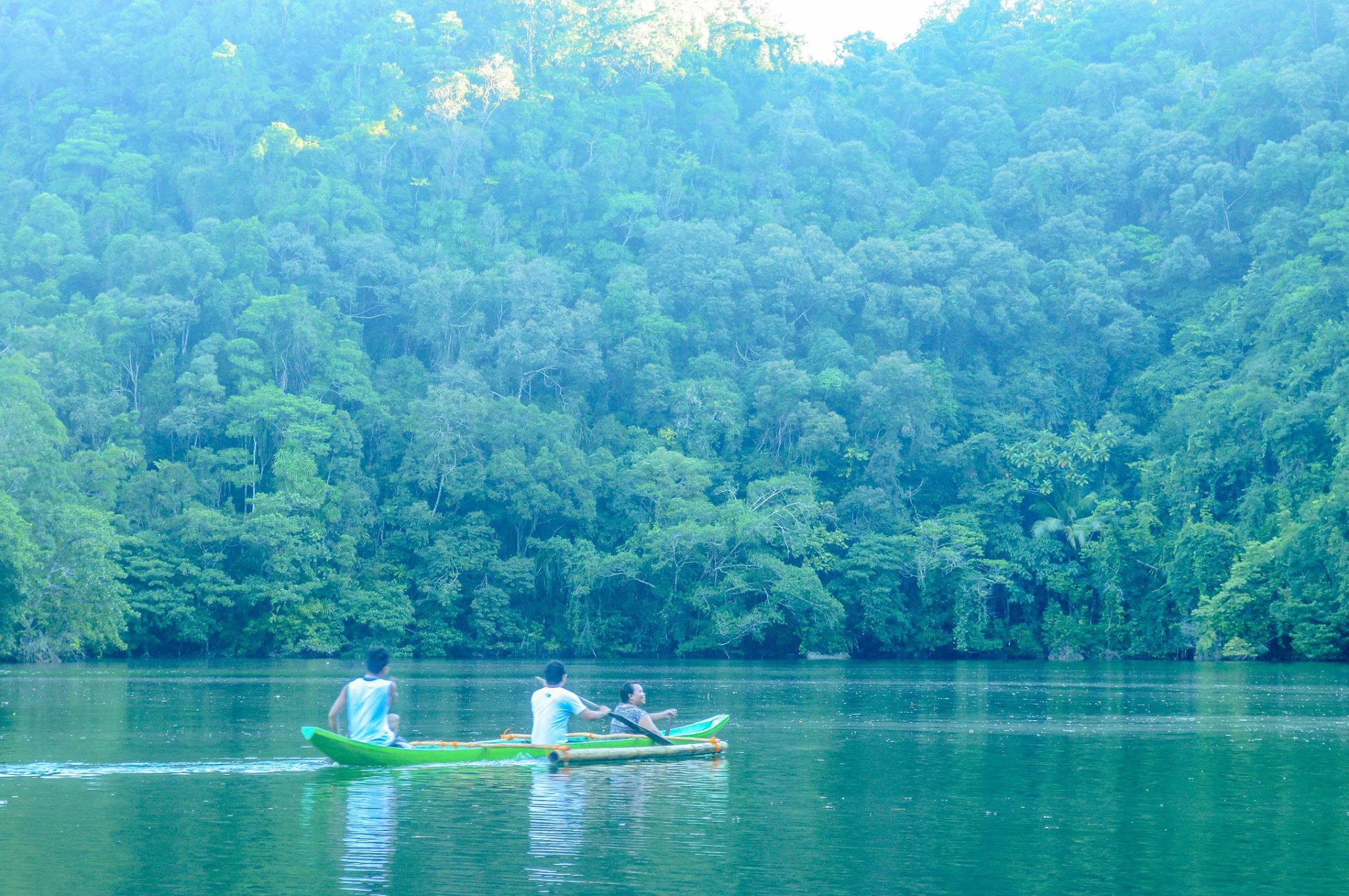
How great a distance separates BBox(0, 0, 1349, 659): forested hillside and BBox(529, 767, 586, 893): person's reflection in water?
98.7 ft

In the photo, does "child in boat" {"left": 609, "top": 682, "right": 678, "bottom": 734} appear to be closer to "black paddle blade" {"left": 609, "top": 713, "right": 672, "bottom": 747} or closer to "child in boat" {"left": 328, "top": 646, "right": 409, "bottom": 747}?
"black paddle blade" {"left": 609, "top": 713, "right": 672, "bottom": 747}

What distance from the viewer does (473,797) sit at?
588 inches

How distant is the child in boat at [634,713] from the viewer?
19.1m

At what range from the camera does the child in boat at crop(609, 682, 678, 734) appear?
753 inches

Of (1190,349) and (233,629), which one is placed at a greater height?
(1190,349)

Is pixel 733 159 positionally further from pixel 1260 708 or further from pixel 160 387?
pixel 1260 708

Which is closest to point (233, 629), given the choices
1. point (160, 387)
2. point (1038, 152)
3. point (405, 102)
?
point (160, 387)

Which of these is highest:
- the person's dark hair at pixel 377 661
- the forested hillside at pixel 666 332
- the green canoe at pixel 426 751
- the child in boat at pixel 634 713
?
the forested hillside at pixel 666 332

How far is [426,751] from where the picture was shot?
17266 mm

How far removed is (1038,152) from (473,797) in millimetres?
68361

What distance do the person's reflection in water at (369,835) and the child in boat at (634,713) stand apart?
12.0ft

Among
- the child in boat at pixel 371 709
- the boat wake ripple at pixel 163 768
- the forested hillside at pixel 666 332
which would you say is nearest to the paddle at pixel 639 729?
the child in boat at pixel 371 709

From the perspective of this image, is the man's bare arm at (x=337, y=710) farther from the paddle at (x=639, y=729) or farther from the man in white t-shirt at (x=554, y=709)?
the paddle at (x=639, y=729)

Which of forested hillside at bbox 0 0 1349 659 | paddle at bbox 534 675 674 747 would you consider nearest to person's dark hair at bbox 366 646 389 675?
paddle at bbox 534 675 674 747
